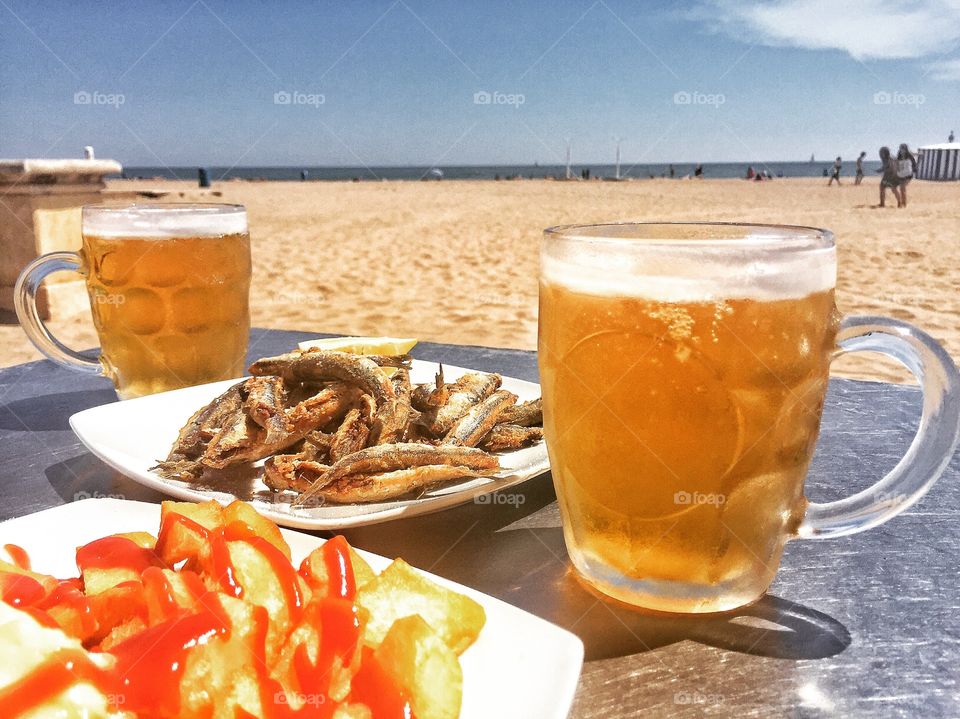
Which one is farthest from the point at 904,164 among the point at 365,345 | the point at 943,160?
the point at 365,345

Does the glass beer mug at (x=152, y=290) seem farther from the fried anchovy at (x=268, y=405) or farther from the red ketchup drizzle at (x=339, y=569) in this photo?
the red ketchup drizzle at (x=339, y=569)

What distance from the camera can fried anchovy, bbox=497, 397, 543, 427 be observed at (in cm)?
169

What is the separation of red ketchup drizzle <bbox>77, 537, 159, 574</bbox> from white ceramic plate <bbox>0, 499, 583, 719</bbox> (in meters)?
0.15

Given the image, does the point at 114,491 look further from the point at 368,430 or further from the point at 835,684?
the point at 835,684

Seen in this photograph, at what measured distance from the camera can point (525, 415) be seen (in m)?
1.69

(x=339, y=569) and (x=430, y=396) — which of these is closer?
(x=339, y=569)

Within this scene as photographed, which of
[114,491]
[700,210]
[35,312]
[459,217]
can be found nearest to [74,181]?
[35,312]

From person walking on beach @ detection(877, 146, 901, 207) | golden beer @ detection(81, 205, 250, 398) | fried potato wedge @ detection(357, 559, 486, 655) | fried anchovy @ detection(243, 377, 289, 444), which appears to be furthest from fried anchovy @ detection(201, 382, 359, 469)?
person walking on beach @ detection(877, 146, 901, 207)

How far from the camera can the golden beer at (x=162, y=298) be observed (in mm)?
1963

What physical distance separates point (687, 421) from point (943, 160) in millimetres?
42805

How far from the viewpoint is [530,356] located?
2.50m

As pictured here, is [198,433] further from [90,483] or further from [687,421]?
[687,421]

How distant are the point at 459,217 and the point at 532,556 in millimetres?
19020

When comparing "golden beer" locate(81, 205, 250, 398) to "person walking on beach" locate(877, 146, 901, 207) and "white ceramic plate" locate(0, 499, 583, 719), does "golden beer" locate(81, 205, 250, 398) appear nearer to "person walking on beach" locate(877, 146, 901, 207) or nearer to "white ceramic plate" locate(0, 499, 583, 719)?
"white ceramic plate" locate(0, 499, 583, 719)
